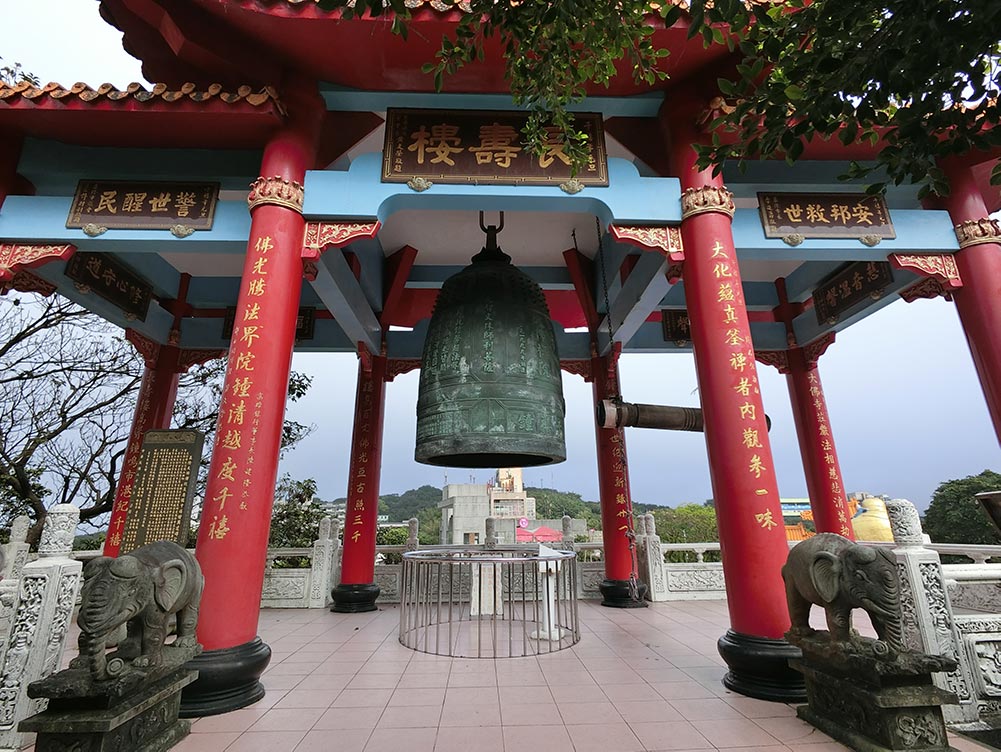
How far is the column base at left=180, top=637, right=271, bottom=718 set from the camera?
130 inches

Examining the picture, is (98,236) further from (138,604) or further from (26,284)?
(138,604)

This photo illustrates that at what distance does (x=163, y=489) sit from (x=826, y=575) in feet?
22.3

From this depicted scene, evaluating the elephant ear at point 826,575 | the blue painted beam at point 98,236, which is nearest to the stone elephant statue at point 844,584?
the elephant ear at point 826,575

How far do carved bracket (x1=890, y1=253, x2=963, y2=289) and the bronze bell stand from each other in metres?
3.81

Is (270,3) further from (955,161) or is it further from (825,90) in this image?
(955,161)

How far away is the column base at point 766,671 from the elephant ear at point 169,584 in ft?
13.0

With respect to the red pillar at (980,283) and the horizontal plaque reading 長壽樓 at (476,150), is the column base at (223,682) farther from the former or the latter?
the red pillar at (980,283)

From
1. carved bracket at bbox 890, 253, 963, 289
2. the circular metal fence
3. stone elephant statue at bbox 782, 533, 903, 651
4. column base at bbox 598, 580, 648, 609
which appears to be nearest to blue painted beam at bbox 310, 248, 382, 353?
the circular metal fence

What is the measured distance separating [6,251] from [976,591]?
1224cm

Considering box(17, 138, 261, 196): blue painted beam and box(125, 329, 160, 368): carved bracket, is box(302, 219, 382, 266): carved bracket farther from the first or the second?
box(125, 329, 160, 368): carved bracket

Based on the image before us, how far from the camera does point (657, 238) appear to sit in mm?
4637

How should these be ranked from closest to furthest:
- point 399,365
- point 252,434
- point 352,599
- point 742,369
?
point 252,434 → point 742,369 → point 352,599 → point 399,365

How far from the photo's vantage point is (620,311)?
7203mm

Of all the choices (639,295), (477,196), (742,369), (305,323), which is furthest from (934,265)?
(305,323)
